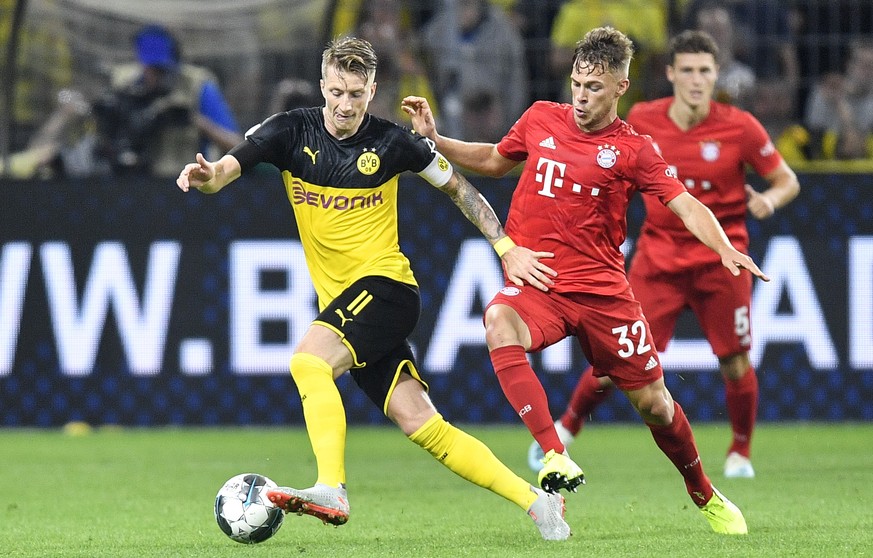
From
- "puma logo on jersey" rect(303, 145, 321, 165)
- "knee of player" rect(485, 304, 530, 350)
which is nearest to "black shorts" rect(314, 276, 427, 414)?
"knee of player" rect(485, 304, 530, 350)

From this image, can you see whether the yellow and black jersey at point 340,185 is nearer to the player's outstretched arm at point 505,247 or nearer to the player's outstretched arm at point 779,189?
the player's outstretched arm at point 505,247

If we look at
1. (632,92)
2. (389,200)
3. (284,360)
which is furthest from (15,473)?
(632,92)

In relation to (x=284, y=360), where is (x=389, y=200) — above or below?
above

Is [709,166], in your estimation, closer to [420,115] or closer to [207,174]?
[420,115]

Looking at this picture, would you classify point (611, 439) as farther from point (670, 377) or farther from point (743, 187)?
point (743, 187)

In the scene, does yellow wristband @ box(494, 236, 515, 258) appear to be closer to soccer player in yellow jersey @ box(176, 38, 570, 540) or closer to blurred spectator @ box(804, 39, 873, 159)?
soccer player in yellow jersey @ box(176, 38, 570, 540)

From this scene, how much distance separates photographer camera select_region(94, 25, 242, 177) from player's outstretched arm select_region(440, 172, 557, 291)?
499 cm

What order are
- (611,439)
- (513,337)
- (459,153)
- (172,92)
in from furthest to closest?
(172,92) → (611,439) → (459,153) → (513,337)

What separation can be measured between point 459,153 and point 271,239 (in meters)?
4.52

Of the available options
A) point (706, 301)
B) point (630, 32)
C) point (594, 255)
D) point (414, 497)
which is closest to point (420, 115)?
point (594, 255)

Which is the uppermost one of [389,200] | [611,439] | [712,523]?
[389,200]

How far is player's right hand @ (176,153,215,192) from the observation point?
5828 mm

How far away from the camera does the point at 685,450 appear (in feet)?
21.1

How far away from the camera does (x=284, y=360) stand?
11.2 m
